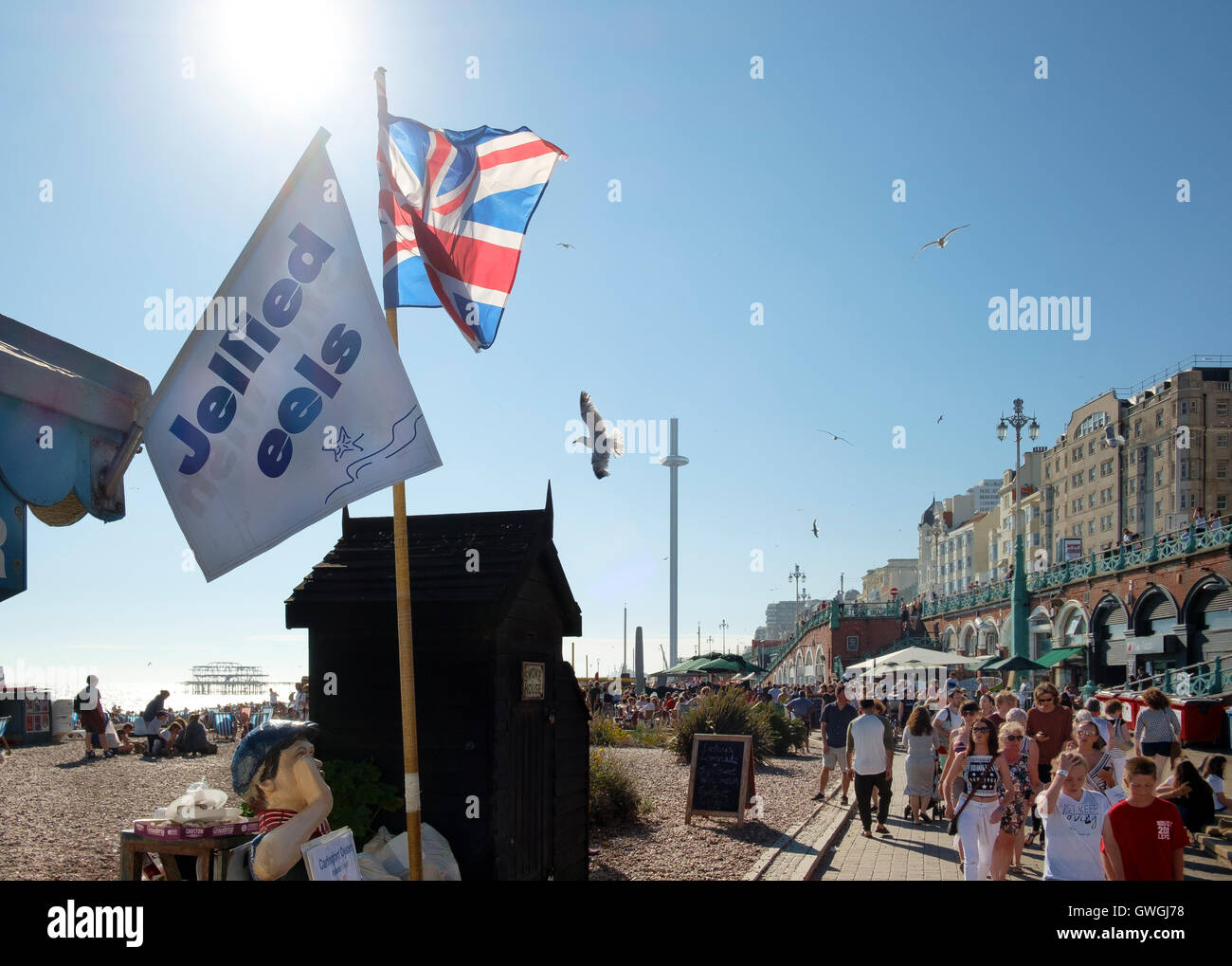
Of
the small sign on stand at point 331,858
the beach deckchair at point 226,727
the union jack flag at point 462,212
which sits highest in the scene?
the union jack flag at point 462,212

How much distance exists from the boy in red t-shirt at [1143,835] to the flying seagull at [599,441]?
54.0 feet

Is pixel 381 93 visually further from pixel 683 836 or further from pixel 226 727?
pixel 226 727

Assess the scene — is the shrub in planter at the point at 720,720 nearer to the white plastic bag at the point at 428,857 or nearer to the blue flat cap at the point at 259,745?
the white plastic bag at the point at 428,857

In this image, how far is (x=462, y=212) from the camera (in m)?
6.51

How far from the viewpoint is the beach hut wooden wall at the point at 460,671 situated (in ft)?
22.1

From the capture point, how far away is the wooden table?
193 inches

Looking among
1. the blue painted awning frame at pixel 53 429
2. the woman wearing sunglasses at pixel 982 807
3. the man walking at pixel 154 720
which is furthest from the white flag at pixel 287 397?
the man walking at pixel 154 720

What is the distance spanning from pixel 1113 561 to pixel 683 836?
38.7 m

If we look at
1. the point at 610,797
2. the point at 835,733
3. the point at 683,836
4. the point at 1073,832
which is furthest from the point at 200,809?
the point at 835,733

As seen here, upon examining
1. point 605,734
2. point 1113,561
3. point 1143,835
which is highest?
point 1113,561

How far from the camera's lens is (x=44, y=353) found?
13.7ft

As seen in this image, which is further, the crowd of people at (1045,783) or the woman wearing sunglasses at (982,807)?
the woman wearing sunglasses at (982,807)
